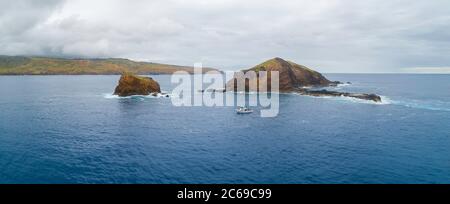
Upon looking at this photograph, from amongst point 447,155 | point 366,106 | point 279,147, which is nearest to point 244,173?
point 279,147

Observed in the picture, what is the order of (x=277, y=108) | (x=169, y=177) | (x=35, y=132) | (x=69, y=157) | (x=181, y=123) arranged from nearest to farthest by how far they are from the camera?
1. (x=169, y=177)
2. (x=69, y=157)
3. (x=35, y=132)
4. (x=181, y=123)
5. (x=277, y=108)

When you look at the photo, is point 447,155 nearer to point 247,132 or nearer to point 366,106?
point 247,132

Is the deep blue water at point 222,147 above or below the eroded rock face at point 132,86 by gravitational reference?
below

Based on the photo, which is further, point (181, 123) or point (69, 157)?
point (181, 123)

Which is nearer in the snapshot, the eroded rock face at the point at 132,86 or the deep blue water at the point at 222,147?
the deep blue water at the point at 222,147

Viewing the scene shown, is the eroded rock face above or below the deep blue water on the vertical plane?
above

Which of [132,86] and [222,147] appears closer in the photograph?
[222,147]

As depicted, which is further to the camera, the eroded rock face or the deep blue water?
the eroded rock face

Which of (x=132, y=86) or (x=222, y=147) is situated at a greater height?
(x=132, y=86)
